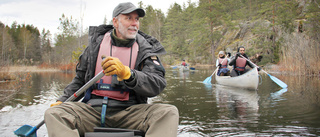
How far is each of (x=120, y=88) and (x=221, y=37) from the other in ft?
105

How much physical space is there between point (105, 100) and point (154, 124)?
54 cm

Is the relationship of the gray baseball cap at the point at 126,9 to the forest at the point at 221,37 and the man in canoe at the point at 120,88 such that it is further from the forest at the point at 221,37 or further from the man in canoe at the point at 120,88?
the forest at the point at 221,37

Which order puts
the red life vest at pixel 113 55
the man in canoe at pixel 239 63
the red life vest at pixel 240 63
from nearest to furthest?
the red life vest at pixel 113 55, the man in canoe at pixel 239 63, the red life vest at pixel 240 63

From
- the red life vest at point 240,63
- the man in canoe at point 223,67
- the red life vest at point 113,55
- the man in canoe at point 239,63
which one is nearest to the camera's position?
the red life vest at point 113,55

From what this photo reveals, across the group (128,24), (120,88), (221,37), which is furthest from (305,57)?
(221,37)

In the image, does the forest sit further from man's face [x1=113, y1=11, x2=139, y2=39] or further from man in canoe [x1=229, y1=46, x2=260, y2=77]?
man's face [x1=113, y1=11, x2=139, y2=39]

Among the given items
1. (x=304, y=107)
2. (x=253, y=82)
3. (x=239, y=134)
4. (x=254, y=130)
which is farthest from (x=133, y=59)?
(x=253, y=82)

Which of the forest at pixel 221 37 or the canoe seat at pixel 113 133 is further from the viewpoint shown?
the forest at pixel 221 37

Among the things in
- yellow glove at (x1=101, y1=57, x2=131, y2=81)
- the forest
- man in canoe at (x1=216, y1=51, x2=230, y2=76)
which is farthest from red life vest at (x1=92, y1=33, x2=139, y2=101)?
man in canoe at (x1=216, y1=51, x2=230, y2=76)

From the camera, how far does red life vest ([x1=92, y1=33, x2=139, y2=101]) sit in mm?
1987

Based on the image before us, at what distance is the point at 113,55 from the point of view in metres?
2.13

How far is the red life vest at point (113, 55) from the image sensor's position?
1.99 meters

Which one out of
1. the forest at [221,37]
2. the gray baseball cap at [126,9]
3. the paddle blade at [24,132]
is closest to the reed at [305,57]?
the forest at [221,37]

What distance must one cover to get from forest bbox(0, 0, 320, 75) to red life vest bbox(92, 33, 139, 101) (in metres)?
7.40
